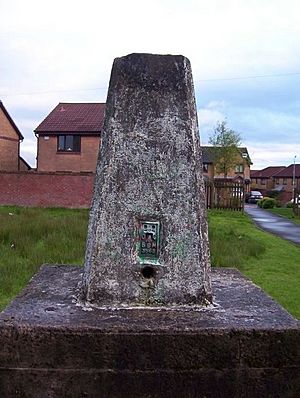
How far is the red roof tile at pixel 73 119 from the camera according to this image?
122ft

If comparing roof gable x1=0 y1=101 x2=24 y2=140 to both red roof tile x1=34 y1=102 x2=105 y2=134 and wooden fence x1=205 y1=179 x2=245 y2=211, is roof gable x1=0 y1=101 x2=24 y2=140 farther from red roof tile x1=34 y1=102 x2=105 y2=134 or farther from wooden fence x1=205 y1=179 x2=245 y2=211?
wooden fence x1=205 y1=179 x2=245 y2=211

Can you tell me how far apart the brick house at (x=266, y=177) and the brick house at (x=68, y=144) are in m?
67.6

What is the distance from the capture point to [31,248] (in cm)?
1080

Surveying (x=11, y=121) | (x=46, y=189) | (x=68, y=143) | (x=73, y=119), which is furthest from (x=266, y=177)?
(x=46, y=189)

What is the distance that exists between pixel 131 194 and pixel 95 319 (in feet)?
2.77

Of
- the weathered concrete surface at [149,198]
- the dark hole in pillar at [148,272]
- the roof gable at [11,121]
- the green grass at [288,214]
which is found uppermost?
the roof gable at [11,121]

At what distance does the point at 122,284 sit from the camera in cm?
356

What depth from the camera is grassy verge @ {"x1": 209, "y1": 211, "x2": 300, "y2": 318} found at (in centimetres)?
843

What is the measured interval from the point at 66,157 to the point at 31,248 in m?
27.1

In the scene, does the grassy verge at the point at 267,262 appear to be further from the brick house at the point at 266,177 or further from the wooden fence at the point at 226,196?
the brick house at the point at 266,177

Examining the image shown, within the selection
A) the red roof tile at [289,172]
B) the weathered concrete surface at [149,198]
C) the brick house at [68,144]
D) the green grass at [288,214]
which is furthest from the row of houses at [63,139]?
the red roof tile at [289,172]

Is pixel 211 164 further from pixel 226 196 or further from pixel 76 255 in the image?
pixel 76 255

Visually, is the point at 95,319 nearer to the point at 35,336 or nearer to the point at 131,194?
the point at 35,336

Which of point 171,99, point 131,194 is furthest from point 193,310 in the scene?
A: point 171,99
